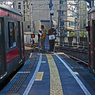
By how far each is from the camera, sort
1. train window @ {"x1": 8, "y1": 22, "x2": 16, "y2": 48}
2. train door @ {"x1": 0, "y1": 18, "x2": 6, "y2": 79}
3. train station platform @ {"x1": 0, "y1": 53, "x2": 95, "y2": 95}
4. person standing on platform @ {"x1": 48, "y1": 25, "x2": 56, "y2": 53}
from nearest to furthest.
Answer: train station platform @ {"x1": 0, "y1": 53, "x2": 95, "y2": 95} → train door @ {"x1": 0, "y1": 18, "x2": 6, "y2": 79} → train window @ {"x1": 8, "y1": 22, "x2": 16, "y2": 48} → person standing on platform @ {"x1": 48, "y1": 25, "x2": 56, "y2": 53}

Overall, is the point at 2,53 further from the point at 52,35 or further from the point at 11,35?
the point at 52,35

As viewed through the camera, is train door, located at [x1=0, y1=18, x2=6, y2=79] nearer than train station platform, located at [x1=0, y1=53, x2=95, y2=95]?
No

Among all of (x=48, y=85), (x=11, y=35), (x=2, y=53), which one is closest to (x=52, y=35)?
(x=11, y=35)

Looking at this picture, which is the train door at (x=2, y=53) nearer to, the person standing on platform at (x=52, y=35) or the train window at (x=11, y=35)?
the train window at (x=11, y=35)

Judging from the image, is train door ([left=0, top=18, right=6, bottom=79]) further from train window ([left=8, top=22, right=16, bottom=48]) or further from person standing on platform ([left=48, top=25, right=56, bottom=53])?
person standing on platform ([left=48, top=25, right=56, bottom=53])

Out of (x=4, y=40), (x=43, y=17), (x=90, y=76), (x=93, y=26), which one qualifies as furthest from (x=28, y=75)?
(x=43, y=17)

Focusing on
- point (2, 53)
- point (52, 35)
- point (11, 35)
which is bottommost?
point (2, 53)

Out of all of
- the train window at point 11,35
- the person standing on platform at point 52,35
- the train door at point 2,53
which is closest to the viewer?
the train door at point 2,53

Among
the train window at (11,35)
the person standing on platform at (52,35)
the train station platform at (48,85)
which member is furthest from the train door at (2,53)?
the person standing on platform at (52,35)

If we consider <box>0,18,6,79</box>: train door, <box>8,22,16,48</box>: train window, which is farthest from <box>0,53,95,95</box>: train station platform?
<box>8,22,16,48</box>: train window

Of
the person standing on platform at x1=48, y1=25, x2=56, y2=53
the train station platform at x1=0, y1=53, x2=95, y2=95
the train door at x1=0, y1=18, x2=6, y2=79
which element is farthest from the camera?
the person standing on platform at x1=48, y1=25, x2=56, y2=53

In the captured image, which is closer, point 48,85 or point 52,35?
point 48,85

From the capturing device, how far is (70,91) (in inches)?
179

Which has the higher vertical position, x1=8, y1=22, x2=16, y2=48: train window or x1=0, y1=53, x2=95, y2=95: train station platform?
x1=8, y1=22, x2=16, y2=48: train window
